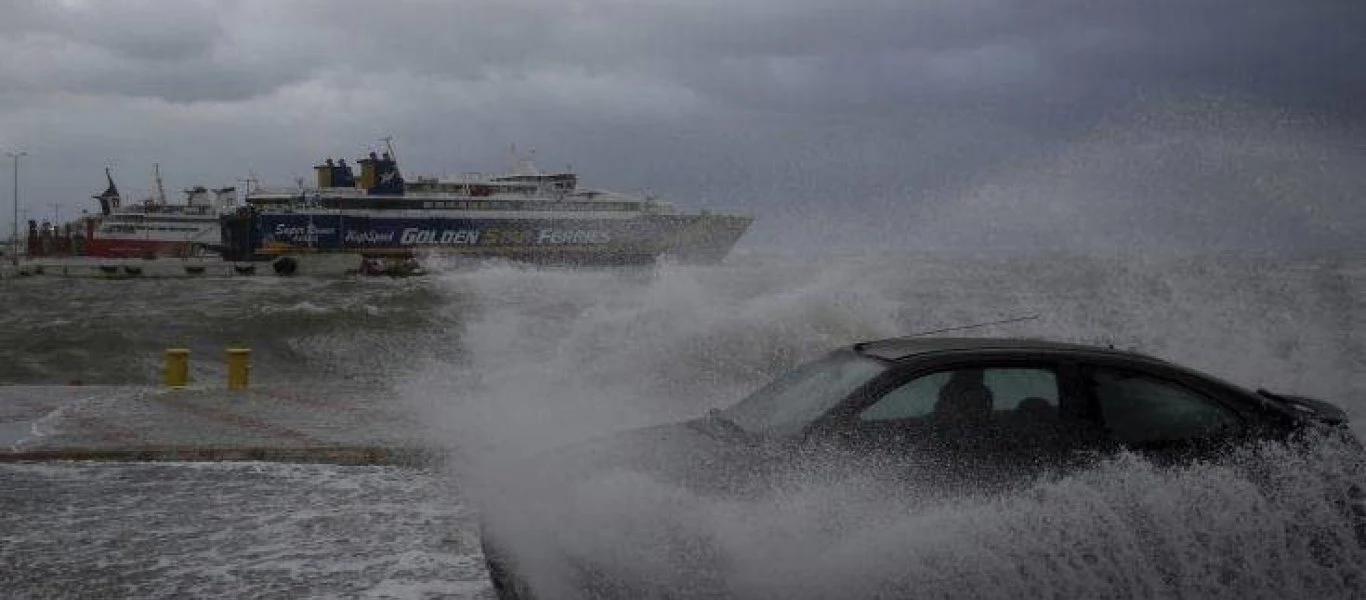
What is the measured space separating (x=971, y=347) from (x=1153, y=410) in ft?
2.76

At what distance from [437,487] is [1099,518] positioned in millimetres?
3631

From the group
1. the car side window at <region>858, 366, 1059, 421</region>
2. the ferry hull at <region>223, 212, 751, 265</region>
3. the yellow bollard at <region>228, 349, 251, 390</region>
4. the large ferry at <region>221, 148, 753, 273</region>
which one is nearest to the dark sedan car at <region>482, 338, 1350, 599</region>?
the car side window at <region>858, 366, 1059, 421</region>

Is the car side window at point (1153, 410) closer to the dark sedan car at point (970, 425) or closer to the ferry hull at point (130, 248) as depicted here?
the dark sedan car at point (970, 425)

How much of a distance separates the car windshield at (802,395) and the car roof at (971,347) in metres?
0.10

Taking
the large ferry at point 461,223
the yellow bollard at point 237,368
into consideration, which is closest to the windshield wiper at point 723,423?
the yellow bollard at point 237,368

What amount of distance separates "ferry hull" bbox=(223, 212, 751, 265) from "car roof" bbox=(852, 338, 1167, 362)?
63753 mm

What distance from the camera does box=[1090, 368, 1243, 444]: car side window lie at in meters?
4.70

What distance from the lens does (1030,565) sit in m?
4.13

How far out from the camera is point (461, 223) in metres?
68.4

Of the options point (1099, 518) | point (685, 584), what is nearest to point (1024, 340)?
point (1099, 518)

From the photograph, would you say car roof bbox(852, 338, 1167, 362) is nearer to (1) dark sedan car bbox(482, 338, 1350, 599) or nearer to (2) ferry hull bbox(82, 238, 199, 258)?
(1) dark sedan car bbox(482, 338, 1350, 599)

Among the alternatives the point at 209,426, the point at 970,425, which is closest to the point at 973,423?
the point at 970,425

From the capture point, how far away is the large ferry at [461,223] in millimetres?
66812

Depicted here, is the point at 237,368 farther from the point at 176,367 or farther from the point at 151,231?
the point at 151,231
